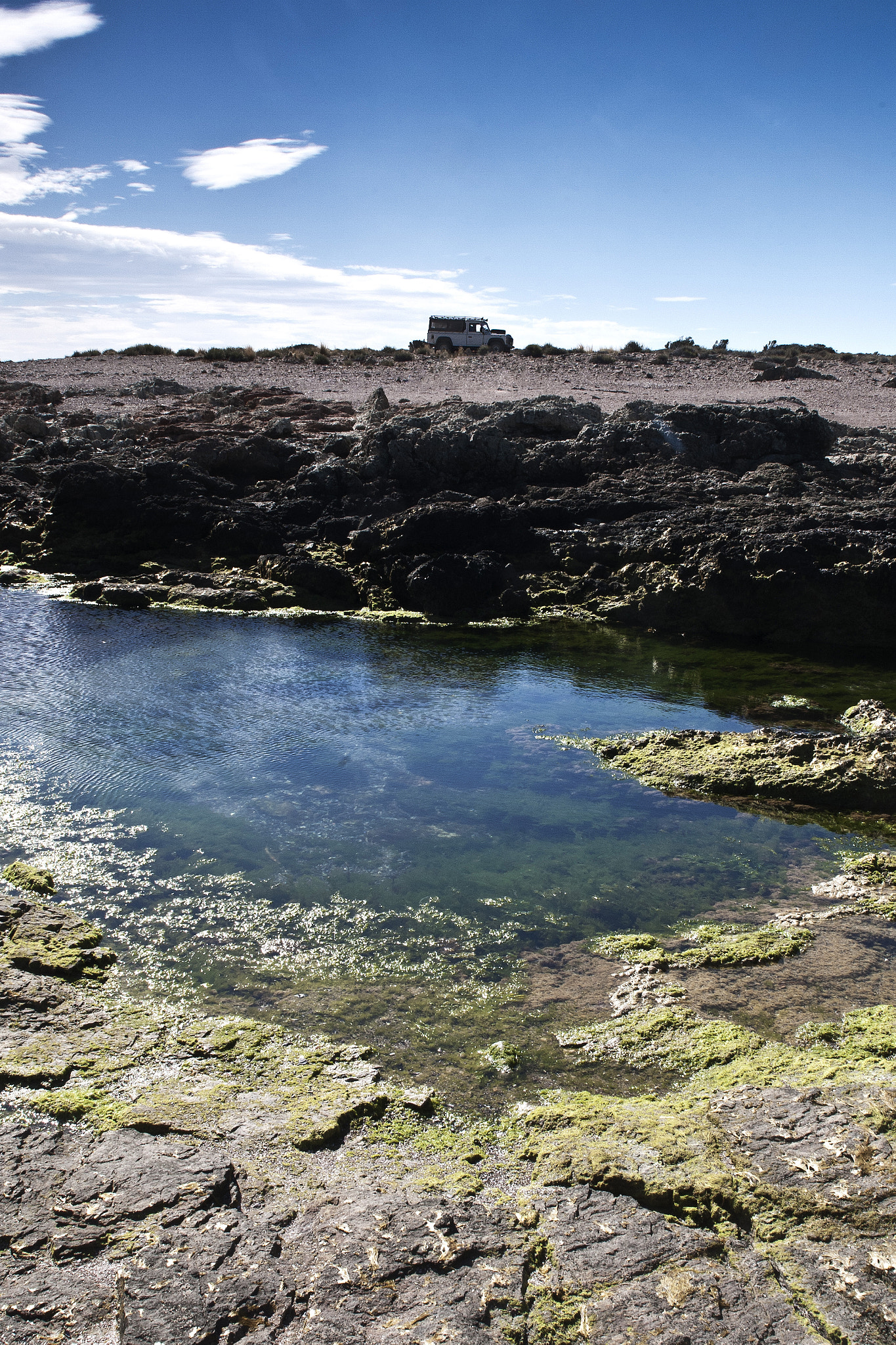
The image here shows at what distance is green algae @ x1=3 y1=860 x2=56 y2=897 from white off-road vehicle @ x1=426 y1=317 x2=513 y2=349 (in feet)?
109

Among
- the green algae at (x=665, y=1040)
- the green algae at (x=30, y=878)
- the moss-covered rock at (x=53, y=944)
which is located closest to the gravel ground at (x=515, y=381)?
the green algae at (x=30, y=878)

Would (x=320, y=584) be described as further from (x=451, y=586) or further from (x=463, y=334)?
(x=463, y=334)

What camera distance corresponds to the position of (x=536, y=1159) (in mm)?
3504

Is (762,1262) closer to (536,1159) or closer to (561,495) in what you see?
(536,1159)

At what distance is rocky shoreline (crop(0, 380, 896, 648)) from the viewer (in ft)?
42.7

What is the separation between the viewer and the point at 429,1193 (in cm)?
322

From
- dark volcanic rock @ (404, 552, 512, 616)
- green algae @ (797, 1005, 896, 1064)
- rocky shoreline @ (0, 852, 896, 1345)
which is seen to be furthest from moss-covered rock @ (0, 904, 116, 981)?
dark volcanic rock @ (404, 552, 512, 616)

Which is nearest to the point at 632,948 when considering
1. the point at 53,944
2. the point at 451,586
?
the point at 53,944

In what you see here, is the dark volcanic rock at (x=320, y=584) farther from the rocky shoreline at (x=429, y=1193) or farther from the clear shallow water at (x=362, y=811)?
the rocky shoreline at (x=429, y=1193)

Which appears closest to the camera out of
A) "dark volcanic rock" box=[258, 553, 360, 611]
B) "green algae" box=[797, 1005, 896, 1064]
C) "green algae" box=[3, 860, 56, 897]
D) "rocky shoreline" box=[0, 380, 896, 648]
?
"green algae" box=[797, 1005, 896, 1064]

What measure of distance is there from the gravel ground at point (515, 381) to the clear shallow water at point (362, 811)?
46.0 ft

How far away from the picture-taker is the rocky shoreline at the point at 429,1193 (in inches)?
105

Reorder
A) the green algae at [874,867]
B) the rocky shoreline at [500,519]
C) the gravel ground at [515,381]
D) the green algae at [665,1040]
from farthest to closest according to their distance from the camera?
the gravel ground at [515,381]
the rocky shoreline at [500,519]
the green algae at [874,867]
the green algae at [665,1040]

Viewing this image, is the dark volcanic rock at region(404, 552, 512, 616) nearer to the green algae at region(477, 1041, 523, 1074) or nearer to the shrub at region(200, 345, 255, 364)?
the green algae at region(477, 1041, 523, 1074)
